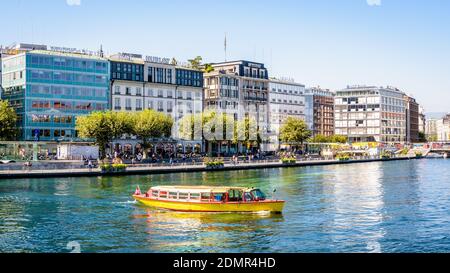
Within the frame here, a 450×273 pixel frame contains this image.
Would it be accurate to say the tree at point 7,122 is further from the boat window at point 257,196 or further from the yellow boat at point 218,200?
the boat window at point 257,196

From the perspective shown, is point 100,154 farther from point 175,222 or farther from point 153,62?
point 175,222

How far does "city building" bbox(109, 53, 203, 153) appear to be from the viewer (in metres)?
128

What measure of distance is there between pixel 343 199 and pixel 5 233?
34.0 m

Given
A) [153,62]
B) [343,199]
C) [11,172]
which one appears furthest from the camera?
[153,62]

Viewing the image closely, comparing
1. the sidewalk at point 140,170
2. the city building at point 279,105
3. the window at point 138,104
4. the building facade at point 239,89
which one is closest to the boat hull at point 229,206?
the sidewalk at point 140,170

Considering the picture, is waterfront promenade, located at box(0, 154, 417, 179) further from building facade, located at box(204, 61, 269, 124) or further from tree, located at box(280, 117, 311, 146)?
building facade, located at box(204, 61, 269, 124)

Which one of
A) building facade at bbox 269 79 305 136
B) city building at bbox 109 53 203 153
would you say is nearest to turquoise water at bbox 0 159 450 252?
city building at bbox 109 53 203 153

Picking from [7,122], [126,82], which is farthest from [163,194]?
[126,82]

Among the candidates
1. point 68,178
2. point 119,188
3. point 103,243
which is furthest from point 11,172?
point 103,243

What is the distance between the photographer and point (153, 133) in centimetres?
11438

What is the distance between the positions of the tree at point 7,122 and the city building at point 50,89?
25.4 ft

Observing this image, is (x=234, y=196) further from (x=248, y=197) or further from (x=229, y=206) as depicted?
(x=248, y=197)

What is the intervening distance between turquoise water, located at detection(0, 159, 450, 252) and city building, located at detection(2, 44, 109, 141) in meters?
49.0

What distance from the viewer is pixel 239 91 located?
17462cm
